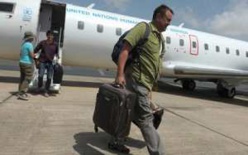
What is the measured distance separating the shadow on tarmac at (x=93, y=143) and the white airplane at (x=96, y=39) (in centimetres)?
724

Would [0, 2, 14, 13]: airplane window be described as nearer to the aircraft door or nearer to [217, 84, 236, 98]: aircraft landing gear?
the aircraft door

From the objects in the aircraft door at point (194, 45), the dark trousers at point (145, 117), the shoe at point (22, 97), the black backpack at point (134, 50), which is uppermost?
the aircraft door at point (194, 45)

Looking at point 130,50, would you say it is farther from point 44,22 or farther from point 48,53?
point 44,22

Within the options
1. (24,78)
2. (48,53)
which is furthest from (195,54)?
(24,78)

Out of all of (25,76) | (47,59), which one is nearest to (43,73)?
(47,59)

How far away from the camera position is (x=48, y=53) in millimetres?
A: 11125

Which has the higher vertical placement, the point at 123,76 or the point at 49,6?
the point at 49,6

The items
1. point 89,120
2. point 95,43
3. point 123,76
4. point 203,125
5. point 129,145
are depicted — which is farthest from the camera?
point 95,43

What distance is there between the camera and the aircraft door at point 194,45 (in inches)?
657

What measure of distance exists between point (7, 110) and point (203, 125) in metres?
4.43

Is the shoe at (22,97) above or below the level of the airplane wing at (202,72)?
below

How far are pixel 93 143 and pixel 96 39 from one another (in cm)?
835

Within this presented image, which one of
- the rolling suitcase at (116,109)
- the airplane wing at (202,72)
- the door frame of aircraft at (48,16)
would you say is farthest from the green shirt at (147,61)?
the airplane wing at (202,72)

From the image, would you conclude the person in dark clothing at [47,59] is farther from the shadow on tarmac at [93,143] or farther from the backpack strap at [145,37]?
the backpack strap at [145,37]
